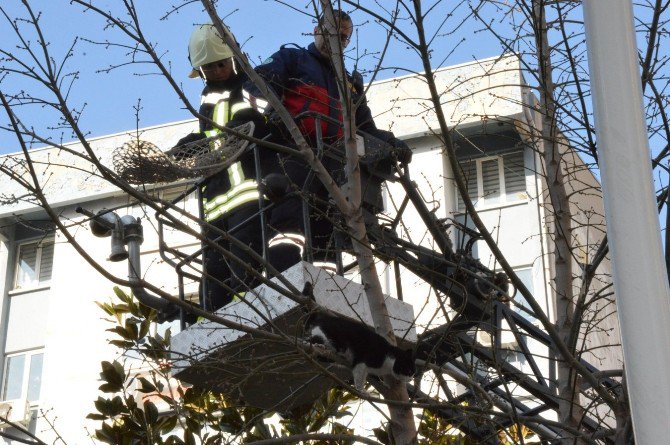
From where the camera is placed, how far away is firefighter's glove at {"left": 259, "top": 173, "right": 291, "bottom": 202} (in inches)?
309

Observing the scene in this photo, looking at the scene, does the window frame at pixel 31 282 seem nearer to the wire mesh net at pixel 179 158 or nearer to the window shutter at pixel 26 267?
the window shutter at pixel 26 267

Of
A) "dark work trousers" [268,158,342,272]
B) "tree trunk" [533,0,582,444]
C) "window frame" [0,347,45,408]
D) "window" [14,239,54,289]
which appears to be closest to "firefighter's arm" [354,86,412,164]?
"dark work trousers" [268,158,342,272]

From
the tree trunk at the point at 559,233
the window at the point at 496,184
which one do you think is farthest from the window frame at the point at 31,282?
the tree trunk at the point at 559,233

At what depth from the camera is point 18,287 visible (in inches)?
801

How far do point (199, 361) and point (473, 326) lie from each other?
1.70 m

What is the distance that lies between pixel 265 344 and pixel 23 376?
12671mm

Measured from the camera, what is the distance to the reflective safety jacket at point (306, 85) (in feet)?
27.1

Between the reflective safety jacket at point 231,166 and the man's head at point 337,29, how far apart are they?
0.63 metres

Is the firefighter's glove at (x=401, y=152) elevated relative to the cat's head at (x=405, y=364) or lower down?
elevated

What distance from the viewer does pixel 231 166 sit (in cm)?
863

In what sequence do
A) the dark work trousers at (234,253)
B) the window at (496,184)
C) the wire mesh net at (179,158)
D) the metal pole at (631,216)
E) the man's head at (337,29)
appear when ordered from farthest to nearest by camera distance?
the window at (496,184) → the dark work trousers at (234,253) → the wire mesh net at (179,158) → the man's head at (337,29) → the metal pole at (631,216)

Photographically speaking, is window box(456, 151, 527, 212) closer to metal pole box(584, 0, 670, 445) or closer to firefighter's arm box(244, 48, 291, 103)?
firefighter's arm box(244, 48, 291, 103)

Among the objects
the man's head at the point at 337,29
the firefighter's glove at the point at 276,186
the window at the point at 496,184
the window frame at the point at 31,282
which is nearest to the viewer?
the man's head at the point at 337,29

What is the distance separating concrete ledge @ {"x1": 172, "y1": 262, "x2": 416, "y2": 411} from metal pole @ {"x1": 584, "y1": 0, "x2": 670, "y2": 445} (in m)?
2.85
